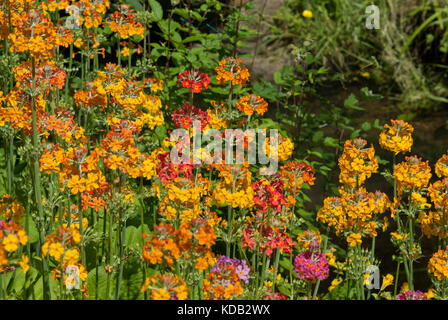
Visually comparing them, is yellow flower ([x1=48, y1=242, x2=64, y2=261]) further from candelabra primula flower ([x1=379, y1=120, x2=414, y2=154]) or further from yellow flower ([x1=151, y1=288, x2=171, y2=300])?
candelabra primula flower ([x1=379, y1=120, x2=414, y2=154])

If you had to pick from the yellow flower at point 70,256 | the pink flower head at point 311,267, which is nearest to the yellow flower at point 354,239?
the pink flower head at point 311,267

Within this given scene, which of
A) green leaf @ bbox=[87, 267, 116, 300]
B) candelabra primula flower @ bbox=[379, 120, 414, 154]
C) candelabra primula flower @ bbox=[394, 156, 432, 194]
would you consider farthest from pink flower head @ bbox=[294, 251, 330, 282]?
green leaf @ bbox=[87, 267, 116, 300]

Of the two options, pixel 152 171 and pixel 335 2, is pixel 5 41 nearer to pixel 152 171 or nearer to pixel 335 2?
pixel 152 171

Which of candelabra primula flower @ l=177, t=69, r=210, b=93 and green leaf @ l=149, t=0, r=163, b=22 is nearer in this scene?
candelabra primula flower @ l=177, t=69, r=210, b=93

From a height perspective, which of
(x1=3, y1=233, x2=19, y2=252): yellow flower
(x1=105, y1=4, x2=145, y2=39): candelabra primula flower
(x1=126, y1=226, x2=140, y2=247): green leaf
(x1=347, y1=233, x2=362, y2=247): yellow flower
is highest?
(x1=105, y1=4, x2=145, y2=39): candelabra primula flower

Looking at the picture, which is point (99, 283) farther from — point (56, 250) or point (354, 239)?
point (354, 239)

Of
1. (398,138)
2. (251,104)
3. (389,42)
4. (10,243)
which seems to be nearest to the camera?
(10,243)

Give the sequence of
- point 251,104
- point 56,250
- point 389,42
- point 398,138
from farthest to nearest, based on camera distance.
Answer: point 389,42 < point 398,138 < point 251,104 < point 56,250

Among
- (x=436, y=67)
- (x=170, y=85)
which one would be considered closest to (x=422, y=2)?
(x=436, y=67)

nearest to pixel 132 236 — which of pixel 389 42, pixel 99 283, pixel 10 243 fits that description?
pixel 99 283

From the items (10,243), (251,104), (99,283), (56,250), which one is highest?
(251,104)

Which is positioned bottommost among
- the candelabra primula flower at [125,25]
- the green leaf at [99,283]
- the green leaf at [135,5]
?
the green leaf at [99,283]

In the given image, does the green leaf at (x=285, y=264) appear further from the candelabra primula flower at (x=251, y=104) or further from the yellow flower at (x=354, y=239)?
the candelabra primula flower at (x=251, y=104)
